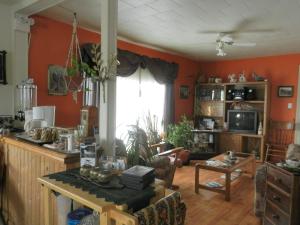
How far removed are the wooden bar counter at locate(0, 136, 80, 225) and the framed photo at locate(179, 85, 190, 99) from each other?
161 inches

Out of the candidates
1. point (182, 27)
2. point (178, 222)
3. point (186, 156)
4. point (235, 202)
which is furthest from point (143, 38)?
point (178, 222)

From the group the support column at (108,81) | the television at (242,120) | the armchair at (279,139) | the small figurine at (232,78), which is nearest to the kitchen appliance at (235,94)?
the small figurine at (232,78)

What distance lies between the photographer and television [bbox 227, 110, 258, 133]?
5.34 m

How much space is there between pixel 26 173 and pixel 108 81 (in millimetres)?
1184

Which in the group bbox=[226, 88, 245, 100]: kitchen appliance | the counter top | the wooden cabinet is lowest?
the wooden cabinet

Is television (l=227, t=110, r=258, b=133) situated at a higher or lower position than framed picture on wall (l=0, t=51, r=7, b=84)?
lower

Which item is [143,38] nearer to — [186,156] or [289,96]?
[186,156]

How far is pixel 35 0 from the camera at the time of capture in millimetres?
2416

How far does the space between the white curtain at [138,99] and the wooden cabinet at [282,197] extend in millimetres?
2315

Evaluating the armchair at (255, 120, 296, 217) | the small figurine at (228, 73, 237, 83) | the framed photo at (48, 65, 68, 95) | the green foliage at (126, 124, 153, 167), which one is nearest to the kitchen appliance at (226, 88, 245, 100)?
the small figurine at (228, 73, 237, 83)

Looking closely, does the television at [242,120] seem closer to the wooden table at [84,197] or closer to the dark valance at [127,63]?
the dark valance at [127,63]

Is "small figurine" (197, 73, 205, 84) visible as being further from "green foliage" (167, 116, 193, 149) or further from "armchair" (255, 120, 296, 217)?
"armchair" (255, 120, 296, 217)

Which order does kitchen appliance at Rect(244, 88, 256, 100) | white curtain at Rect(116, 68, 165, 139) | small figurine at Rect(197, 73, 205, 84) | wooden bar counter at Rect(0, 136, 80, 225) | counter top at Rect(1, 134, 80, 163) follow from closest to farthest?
counter top at Rect(1, 134, 80, 163) < wooden bar counter at Rect(0, 136, 80, 225) < white curtain at Rect(116, 68, 165, 139) < kitchen appliance at Rect(244, 88, 256, 100) < small figurine at Rect(197, 73, 205, 84)

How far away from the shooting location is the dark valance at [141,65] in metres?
3.48
